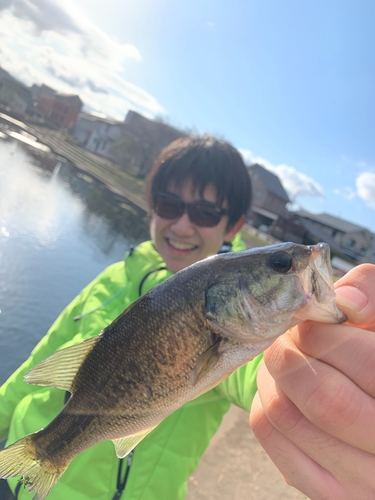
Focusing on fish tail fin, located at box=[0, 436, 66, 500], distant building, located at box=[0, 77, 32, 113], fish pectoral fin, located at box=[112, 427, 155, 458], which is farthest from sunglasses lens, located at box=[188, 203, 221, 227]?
distant building, located at box=[0, 77, 32, 113]

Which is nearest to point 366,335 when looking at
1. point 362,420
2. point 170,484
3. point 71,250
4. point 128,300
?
point 362,420

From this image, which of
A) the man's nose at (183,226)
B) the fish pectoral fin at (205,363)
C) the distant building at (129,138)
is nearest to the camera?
the fish pectoral fin at (205,363)

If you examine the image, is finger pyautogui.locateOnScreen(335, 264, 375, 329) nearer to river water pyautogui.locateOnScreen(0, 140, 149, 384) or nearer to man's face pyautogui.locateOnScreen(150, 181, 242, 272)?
man's face pyautogui.locateOnScreen(150, 181, 242, 272)

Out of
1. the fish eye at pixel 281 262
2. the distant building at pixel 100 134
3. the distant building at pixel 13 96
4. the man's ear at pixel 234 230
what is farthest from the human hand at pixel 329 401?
the distant building at pixel 13 96

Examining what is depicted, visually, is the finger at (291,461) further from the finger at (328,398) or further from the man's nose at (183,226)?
the man's nose at (183,226)

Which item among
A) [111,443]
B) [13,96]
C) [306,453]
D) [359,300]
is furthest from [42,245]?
[13,96]

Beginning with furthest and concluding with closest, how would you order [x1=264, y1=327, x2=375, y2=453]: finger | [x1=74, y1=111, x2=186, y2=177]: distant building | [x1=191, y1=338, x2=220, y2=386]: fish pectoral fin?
[x1=74, y1=111, x2=186, y2=177]: distant building → [x1=191, y1=338, x2=220, y2=386]: fish pectoral fin → [x1=264, y1=327, x2=375, y2=453]: finger

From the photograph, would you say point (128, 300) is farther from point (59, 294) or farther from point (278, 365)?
point (59, 294)
